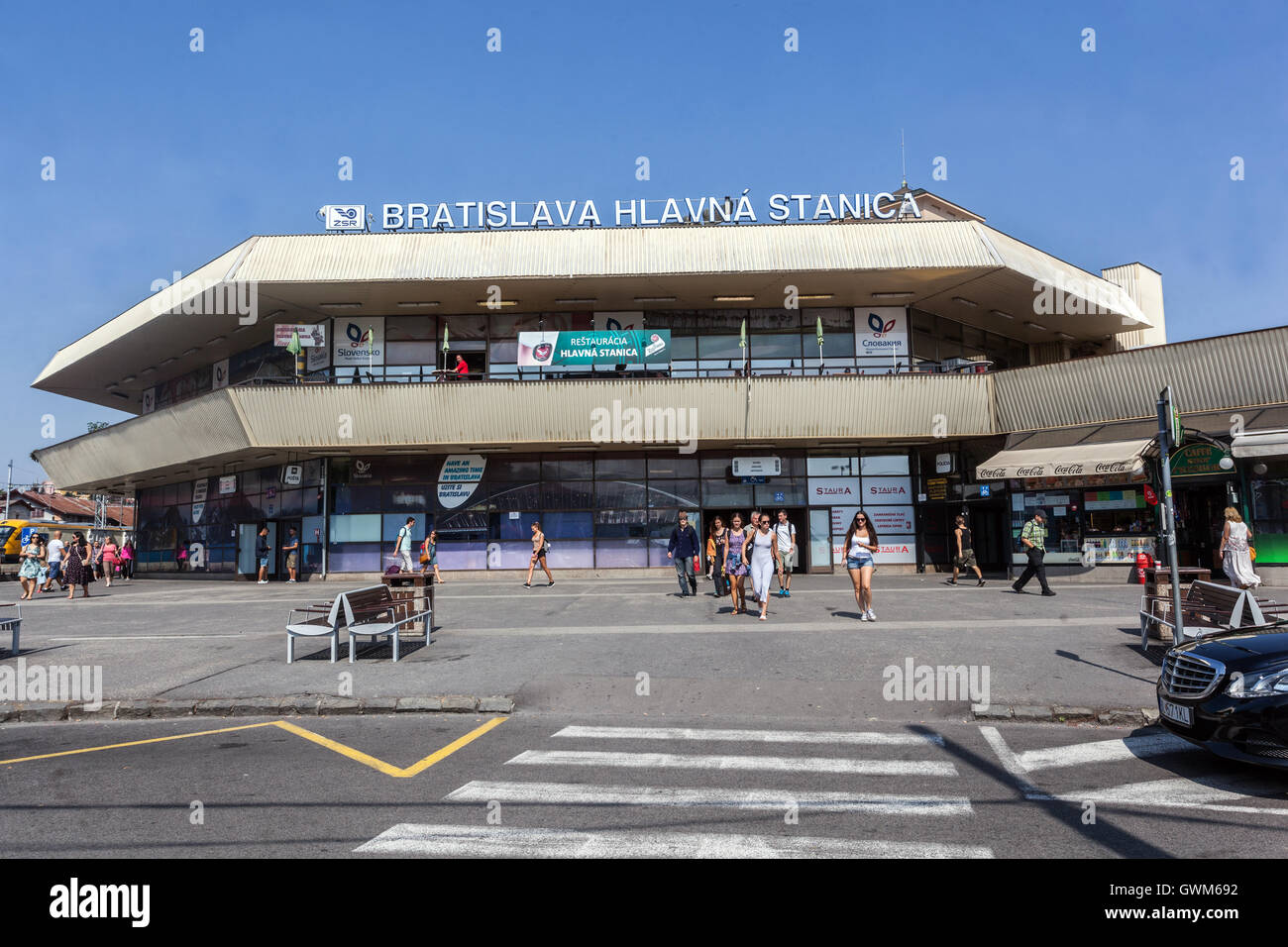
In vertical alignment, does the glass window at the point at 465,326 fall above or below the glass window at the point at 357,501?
above

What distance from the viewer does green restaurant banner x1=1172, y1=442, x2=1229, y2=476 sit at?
776 inches

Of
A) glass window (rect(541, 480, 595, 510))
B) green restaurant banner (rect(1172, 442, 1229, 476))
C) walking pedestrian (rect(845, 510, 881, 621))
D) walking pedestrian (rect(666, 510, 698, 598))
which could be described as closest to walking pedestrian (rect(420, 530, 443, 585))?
glass window (rect(541, 480, 595, 510))

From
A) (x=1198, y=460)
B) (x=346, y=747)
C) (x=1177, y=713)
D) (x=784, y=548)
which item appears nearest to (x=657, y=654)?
(x=346, y=747)

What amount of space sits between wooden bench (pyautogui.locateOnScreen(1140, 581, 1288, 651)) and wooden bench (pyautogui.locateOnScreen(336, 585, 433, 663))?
962 cm

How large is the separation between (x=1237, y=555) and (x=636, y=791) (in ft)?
40.5

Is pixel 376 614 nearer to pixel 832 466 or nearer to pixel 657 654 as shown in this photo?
pixel 657 654

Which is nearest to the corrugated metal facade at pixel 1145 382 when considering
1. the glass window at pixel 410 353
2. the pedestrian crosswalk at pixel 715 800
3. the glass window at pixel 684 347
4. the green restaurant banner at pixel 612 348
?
the glass window at pixel 684 347

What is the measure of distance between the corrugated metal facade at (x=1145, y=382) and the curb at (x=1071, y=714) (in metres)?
16.0

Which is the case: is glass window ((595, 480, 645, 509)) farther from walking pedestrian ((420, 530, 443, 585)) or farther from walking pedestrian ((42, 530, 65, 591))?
walking pedestrian ((42, 530, 65, 591))

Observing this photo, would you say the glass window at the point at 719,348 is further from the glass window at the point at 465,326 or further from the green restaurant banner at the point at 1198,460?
the green restaurant banner at the point at 1198,460

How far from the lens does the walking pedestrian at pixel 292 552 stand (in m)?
26.8

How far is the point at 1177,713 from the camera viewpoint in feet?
19.7
